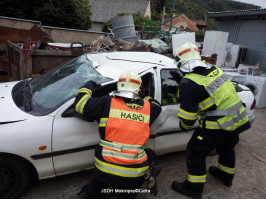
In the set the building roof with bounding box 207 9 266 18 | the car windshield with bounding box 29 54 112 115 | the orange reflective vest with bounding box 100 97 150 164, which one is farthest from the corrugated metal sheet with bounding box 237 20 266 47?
the orange reflective vest with bounding box 100 97 150 164

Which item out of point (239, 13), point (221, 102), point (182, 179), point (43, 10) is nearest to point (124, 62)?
point (221, 102)

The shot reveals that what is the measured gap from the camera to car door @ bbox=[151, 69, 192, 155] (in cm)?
278

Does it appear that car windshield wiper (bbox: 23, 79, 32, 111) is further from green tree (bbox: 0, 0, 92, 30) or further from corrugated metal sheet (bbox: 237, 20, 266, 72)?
corrugated metal sheet (bbox: 237, 20, 266, 72)

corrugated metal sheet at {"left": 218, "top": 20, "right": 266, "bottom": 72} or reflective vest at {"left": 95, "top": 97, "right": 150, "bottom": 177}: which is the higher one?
corrugated metal sheet at {"left": 218, "top": 20, "right": 266, "bottom": 72}

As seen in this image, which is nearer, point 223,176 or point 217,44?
point 223,176

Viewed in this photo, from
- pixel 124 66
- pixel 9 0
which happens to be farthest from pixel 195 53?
pixel 9 0

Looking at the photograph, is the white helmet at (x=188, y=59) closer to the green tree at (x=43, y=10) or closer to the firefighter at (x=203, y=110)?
the firefighter at (x=203, y=110)

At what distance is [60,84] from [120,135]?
42.5 inches

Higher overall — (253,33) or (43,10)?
(43,10)

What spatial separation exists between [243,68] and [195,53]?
5136mm

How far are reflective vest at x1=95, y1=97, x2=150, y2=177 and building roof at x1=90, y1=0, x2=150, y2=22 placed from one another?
101 feet

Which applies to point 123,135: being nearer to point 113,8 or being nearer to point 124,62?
point 124,62

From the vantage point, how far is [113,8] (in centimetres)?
3169

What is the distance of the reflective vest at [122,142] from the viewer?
A: 210 centimetres
